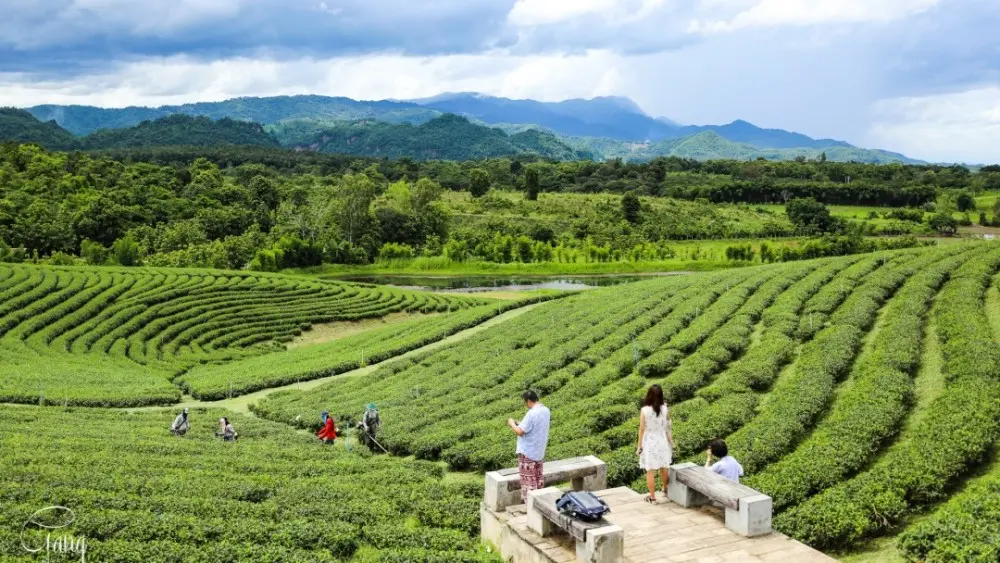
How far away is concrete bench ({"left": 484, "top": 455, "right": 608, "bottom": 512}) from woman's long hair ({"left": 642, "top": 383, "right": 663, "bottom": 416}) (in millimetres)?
1640

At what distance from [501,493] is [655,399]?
3253mm

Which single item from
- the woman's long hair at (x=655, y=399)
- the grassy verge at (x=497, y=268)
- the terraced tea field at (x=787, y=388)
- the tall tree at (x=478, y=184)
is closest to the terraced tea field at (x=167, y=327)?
the terraced tea field at (x=787, y=388)

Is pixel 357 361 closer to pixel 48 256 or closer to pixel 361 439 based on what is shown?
pixel 361 439

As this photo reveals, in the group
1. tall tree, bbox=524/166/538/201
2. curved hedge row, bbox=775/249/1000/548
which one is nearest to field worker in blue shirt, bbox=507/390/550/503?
curved hedge row, bbox=775/249/1000/548

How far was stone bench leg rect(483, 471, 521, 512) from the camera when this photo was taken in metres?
13.0

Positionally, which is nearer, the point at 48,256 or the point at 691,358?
the point at 691,358

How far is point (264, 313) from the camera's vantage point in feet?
200

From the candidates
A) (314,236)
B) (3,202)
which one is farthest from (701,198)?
(3,202)

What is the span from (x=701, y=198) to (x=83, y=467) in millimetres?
152092

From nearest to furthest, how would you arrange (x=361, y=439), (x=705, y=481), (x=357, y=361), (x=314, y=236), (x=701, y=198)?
(x=705, y=481), (x=361, y=439), (x=357, y=361), (x=314, y=236), (x=701, y=198)

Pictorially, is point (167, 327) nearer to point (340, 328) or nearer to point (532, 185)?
point (340, 328)

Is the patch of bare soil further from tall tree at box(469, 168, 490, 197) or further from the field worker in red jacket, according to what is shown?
tall tree at box(469, 168, 490, 197)

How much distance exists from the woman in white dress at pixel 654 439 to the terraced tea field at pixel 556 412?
87.6 inches

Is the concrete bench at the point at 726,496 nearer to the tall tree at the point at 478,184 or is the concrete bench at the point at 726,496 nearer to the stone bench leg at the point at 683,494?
the stone bench leg at the point at 683,494
